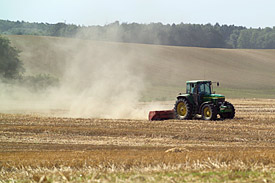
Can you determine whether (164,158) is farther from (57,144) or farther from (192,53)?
(192,53)

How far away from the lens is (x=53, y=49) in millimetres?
70750

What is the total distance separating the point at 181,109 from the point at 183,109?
14 centimetres

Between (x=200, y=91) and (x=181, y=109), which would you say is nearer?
(x=200, y=91)

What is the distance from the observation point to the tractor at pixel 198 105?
24250 mm

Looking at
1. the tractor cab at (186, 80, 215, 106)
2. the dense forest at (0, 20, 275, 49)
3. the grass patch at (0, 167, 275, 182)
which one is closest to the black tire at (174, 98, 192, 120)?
the tractor cab at (186, 80, 215, 106)

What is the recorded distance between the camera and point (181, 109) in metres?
25.3

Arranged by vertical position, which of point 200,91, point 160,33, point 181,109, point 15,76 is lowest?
point 181,109

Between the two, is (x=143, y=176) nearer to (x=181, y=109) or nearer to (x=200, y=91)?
(x=200, y=91)

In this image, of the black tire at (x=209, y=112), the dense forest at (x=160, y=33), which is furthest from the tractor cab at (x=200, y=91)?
the dense forest at (x=160, y=33)

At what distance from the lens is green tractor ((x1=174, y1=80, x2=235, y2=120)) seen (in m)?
24.2

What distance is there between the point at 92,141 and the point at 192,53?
2720 inches

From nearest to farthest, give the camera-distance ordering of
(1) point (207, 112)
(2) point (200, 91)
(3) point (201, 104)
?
(1) point (207, 112), (3) point (201, 104), (2) point (200, 91)

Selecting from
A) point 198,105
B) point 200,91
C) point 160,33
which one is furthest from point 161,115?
point 160,33

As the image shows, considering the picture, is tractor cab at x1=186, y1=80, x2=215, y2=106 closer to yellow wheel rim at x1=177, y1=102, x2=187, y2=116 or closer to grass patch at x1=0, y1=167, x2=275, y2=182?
yellow wheel rim at x1=177, y1=102, x2=187, y2=116
